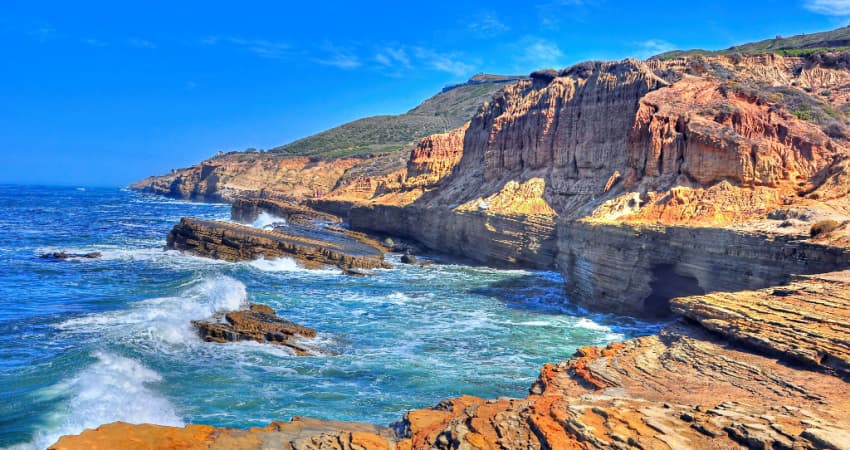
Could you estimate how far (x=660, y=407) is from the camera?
28.9 ft

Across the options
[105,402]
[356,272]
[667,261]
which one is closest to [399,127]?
A: [356,272]

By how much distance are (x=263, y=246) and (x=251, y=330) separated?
18.1 m

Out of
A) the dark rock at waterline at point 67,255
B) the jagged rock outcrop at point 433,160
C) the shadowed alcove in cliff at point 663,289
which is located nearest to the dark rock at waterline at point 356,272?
the dark rock at waterline at point 67,255

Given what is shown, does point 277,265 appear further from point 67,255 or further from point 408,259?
point 67,255

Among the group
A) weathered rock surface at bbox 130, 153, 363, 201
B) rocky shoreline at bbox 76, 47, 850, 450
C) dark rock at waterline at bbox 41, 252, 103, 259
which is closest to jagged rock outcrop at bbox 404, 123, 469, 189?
rocky shoreline at bbox 76, 47, 850, 450

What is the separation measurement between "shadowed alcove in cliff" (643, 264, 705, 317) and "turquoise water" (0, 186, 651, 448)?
1.31 meters

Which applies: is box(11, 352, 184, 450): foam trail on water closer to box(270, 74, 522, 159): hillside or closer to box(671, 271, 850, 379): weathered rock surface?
box(671, 271, 850, 379): weathered rock surface

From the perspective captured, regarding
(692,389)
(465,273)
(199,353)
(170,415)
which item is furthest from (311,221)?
(692,389)

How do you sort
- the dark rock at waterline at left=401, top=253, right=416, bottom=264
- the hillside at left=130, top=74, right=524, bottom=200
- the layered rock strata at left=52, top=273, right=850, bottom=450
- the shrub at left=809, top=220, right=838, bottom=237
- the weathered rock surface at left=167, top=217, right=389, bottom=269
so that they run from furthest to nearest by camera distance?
the hillside at left=130, top=74, right=524, bottom=200, the dark rock at waterline at left=401, top=253, right=416, bottom=264, the weathered rock surface at left=167, top=217, right=389, bottom=269, the shrub at left=809, top=220, right=838, bottom=237, the layered rock strata at left=52, top=273, right=850, bottom=450

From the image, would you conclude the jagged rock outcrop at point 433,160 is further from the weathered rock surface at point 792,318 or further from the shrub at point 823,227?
the weathered rock surface at point 792,318

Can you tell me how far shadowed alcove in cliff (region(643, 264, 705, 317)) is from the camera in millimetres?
19862

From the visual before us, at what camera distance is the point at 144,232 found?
162 ft

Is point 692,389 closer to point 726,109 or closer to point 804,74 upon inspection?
point 726,109

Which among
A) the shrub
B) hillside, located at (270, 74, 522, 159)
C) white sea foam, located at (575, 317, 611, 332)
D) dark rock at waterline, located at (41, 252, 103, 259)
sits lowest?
dark rock at waterline, located at (41, 252, 103, 259)
